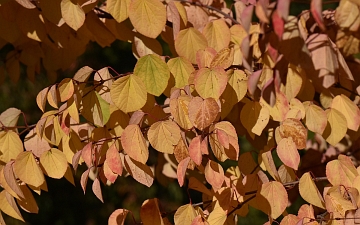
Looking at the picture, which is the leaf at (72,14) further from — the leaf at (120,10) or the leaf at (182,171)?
the leaf at (182,171)

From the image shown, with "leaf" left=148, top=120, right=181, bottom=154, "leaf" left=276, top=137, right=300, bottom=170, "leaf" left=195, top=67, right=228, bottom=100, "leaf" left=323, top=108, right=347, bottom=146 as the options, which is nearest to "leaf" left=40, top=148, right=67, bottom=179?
"leaf" left=148, top=120, right=181, bottom=154

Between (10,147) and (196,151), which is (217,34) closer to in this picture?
(196,151)

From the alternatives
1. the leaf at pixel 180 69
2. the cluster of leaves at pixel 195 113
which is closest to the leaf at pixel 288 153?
the cluster of leaves at pixel 195 113

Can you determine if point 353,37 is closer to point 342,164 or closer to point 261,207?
point 342,164

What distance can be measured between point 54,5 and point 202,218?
21.1 inches

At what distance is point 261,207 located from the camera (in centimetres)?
107

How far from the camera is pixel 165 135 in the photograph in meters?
0.99

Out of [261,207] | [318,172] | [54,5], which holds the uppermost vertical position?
[54,5]

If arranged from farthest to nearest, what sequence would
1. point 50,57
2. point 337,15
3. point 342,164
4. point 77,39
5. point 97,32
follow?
point 50,57, point 77,39, point 97,32, point 342,164, point 337,15

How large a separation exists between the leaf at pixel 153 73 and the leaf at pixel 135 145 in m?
0.10

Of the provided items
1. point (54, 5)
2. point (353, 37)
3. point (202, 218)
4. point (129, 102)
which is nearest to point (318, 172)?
point (353, 37)

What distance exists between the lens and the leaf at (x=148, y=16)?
3.52ft

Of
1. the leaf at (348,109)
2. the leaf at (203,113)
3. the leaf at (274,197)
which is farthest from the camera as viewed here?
the leaf at (348,109)

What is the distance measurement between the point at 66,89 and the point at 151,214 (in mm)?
302
